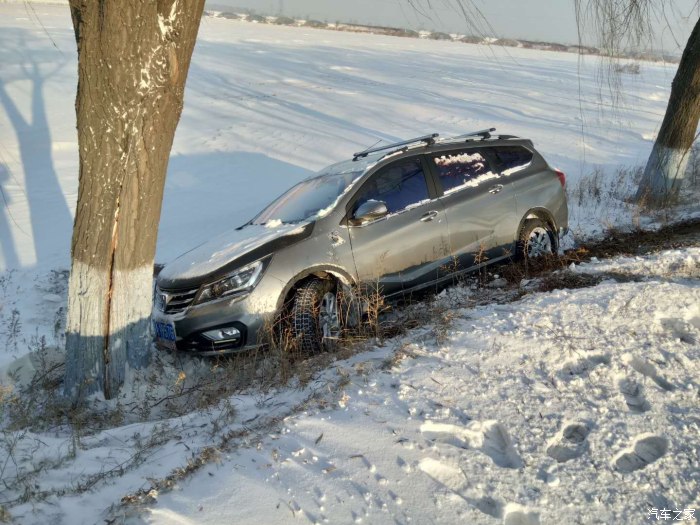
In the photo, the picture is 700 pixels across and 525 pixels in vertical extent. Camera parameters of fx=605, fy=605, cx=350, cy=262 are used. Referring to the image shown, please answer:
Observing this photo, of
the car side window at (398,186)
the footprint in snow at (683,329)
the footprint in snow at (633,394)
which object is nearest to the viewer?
the footprint in snow at (633,394)

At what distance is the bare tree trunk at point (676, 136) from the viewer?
35.7 ft

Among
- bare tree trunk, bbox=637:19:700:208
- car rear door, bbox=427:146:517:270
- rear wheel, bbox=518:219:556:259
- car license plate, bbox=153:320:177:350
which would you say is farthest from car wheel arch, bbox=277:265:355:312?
bare tree trunk, bbox=637:19:700:208

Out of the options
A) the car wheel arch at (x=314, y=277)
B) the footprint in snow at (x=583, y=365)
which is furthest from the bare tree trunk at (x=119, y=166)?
the footprint in snow at (x=583, y=365)

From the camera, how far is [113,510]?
290 centimetres

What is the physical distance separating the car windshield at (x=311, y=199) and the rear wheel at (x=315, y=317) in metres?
0.76

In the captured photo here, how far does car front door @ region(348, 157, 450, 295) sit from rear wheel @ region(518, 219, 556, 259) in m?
1.22

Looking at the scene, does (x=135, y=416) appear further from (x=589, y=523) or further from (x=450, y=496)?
(x=589, y=523)

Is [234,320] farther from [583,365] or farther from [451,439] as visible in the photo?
[583,365]

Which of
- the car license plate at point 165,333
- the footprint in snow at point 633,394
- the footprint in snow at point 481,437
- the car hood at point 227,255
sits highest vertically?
the car hood at point 227,255

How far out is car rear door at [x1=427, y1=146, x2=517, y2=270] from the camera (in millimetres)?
6414

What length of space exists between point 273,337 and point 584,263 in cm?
367

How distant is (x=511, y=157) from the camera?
724 centimetres

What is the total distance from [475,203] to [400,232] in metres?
1.11

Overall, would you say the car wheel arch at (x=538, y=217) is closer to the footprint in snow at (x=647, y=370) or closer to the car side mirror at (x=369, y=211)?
the car side mirror at (x=369, y=211)
